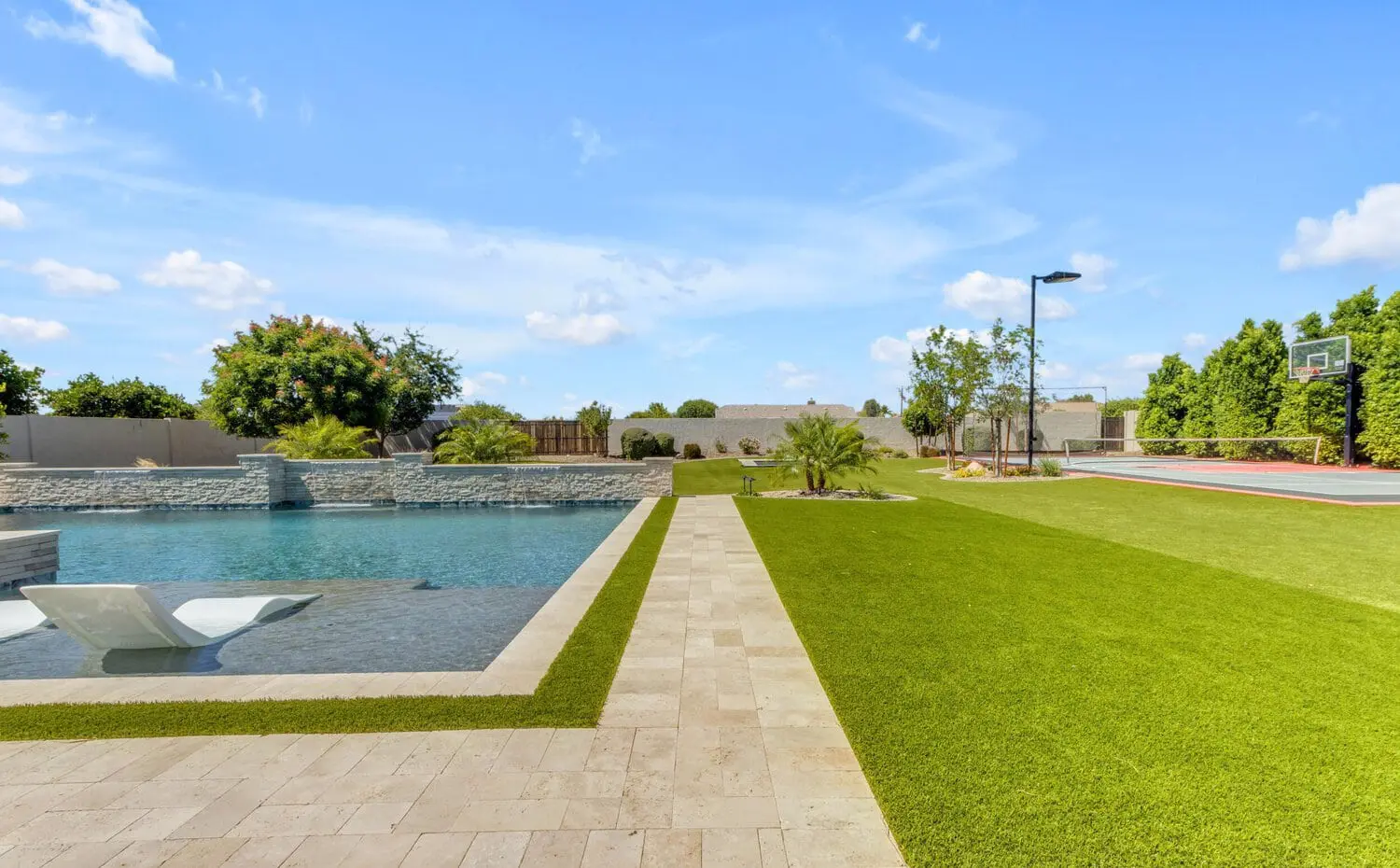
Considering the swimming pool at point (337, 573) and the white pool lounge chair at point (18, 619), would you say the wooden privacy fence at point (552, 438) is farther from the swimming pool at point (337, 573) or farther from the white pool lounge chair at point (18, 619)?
the white pool lounge chair at point (18, 619)

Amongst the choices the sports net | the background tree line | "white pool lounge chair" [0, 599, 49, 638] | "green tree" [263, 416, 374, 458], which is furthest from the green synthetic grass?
the sports net

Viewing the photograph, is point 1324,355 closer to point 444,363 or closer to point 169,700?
point 169,700

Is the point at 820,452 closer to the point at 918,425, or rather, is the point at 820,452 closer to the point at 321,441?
the point at 321,441

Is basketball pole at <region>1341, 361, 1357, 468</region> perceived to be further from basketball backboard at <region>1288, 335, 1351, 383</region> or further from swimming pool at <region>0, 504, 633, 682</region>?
swimming pool at <region>0, 504, 633, 682</region>

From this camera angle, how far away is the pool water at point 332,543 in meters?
8.73

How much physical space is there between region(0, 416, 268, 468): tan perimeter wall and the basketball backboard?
122 ft

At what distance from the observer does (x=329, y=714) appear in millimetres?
3535

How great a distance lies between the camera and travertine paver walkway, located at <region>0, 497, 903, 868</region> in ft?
7.66

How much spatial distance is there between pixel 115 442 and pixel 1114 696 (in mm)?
30262

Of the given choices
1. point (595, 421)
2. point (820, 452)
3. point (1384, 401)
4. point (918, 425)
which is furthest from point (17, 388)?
point (1384, 401)

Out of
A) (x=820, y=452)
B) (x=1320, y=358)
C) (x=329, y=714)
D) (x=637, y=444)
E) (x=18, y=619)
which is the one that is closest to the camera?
(x=329, y=714)

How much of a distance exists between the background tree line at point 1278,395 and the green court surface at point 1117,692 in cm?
1783

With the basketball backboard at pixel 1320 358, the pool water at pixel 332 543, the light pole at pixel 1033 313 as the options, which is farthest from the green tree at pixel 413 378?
the basketball backboard at pixel 1320 358

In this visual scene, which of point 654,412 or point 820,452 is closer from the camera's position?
point 820,452
